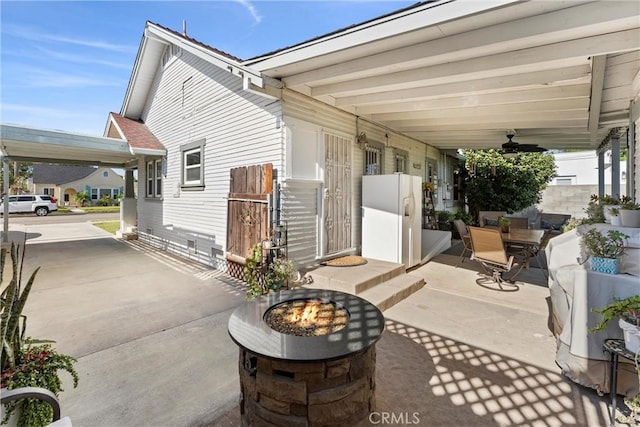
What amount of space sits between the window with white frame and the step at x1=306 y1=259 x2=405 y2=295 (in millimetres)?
6757

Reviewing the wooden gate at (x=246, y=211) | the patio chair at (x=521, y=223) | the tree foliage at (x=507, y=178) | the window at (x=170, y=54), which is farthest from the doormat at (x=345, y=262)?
the tree foliage at (x=507, y=178)

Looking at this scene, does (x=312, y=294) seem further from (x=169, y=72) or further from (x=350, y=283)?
(x=169, y=72)

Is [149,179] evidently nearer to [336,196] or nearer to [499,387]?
[336,196]

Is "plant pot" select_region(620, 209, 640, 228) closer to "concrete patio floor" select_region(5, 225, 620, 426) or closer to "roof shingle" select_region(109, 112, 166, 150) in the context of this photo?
"concrete patio floor" select_region(5, 225, 620, 426)

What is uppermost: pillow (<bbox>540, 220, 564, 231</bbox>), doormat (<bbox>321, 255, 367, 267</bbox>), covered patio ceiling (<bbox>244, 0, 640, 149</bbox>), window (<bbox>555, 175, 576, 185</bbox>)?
covered patio ceiling (<bbox>244, 0, 640, 149</bbox>)

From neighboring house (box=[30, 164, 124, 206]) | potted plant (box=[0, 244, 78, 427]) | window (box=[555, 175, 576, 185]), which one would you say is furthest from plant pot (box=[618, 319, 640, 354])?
neighboring house (box=[30, 164, 124, 206])

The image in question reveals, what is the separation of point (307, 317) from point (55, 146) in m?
8.81

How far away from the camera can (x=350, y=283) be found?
15.0ft

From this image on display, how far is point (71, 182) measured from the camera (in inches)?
1307

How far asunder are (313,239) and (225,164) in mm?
2650

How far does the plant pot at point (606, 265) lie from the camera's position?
8.09ft

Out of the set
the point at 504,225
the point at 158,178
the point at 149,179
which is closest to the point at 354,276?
the point at 504,225

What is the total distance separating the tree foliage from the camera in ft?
37.7

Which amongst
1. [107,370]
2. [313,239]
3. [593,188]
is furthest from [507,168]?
[107,370]
